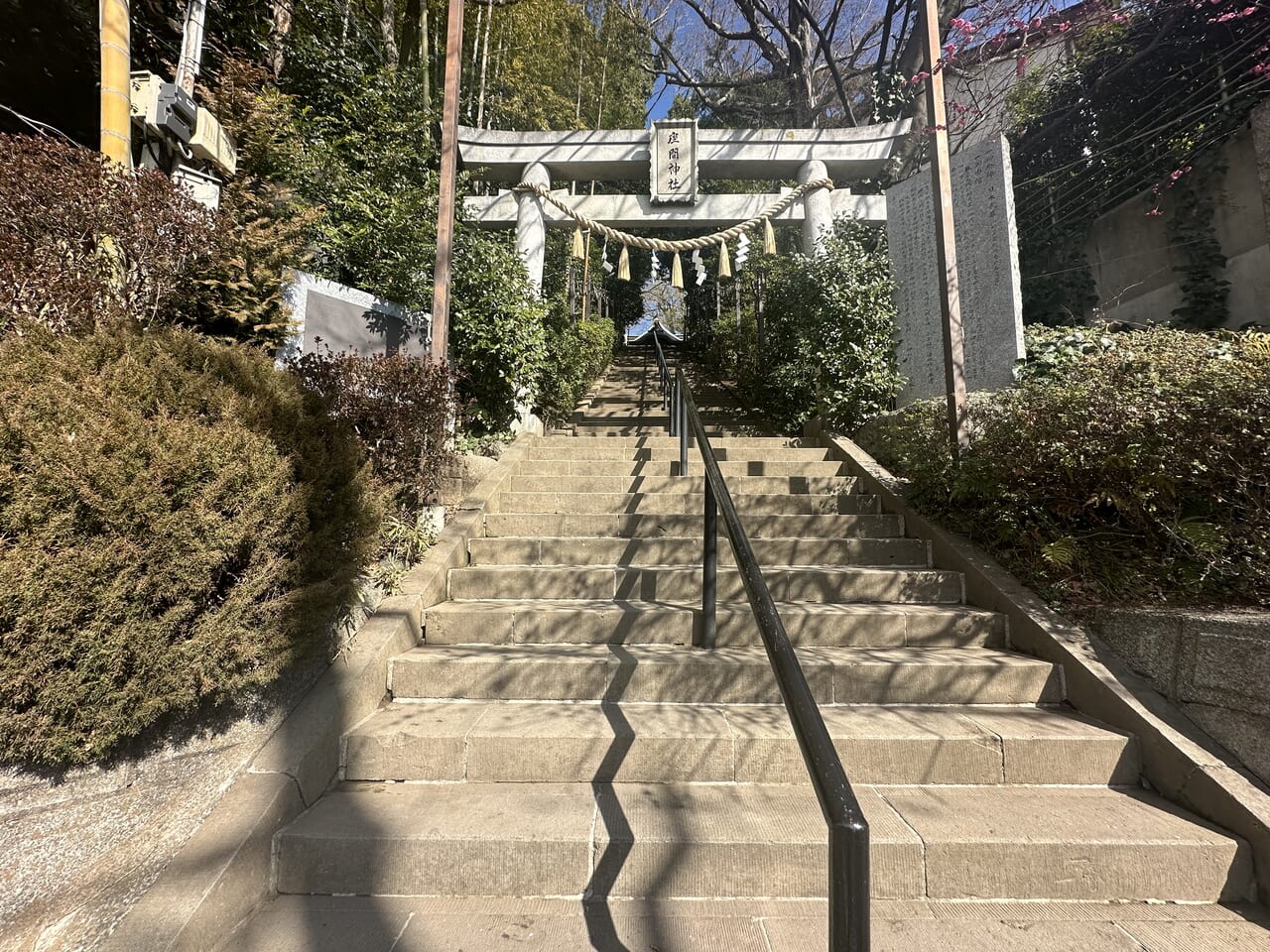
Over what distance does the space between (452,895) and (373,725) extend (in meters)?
0.68

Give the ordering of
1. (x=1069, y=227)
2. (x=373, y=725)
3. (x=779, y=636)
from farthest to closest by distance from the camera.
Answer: (x=1069, y=227), (x=373, y=725), (x=779, y=636)

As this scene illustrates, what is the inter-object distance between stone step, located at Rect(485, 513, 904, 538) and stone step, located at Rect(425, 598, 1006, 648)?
3.02ft

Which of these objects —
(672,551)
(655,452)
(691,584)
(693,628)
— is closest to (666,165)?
(655,452)

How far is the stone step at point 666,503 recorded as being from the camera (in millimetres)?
3789

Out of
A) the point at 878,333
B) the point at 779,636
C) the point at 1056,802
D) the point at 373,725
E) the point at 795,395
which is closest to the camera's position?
the point at 779,636

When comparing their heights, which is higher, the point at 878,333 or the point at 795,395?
the point at 878,333

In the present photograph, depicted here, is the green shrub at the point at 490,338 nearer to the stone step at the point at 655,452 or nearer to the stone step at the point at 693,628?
the stone step at the point at 655,452

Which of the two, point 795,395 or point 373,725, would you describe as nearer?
point 373,725

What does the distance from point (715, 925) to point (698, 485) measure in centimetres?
278

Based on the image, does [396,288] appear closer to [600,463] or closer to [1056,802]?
[600,463]

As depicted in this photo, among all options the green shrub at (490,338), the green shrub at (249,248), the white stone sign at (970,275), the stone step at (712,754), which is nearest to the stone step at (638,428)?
the green shrub at (490,338)

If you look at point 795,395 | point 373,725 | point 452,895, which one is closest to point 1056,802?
point 452,895

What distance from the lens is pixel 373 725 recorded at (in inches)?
78.8

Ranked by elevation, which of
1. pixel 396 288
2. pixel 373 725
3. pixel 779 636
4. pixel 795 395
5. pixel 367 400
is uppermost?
pixel 396 288
